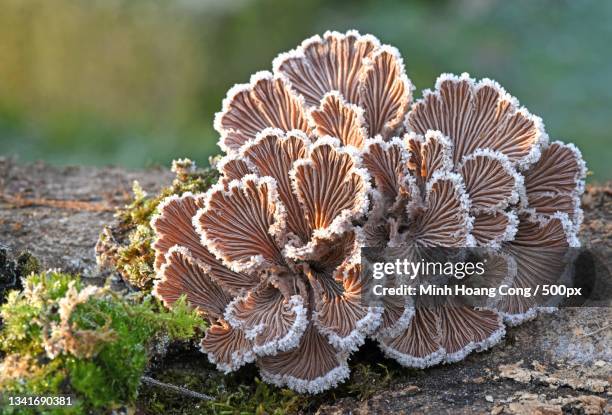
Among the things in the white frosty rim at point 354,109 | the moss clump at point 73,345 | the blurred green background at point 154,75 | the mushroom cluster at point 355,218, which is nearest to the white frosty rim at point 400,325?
the mushroom cluster at point 355,218

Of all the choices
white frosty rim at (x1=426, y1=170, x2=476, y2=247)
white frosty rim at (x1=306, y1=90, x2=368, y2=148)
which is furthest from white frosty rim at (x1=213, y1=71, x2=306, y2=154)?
white frosty rim at (x1=426, y1=170, x2=476, y2=247)

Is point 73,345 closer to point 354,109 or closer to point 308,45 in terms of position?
point 354,109

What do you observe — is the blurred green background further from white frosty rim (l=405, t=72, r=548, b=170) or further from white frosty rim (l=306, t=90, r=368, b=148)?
white frosty rim (l=405, t=72, r=548, b=170)

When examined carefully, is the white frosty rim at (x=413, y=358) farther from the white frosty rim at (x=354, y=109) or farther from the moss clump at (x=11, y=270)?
the moss clump at (x=11, y=270)

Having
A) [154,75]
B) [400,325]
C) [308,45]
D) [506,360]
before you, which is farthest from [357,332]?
[154,75]

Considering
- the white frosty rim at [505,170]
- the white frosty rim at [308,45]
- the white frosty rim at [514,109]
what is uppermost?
the white frosty rim at [308,45]

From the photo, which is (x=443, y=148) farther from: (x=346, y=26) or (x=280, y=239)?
(x=346, y=26)
